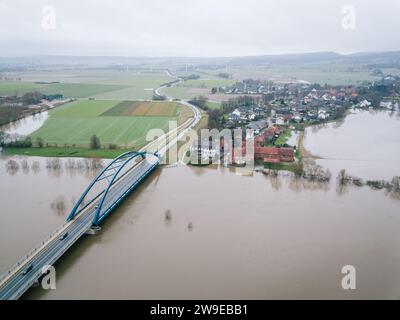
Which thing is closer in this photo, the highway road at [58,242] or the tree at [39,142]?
the highway road at [58,242]

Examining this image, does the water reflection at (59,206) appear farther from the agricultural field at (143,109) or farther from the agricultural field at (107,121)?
the agricultural field at (143,109)

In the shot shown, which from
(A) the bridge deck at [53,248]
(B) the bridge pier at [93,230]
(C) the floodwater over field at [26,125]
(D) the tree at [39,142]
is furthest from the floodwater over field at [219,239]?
(C) the floodwater over field at [26,125]

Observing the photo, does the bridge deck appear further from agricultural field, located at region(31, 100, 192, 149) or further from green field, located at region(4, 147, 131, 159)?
agricultural field, located at region(31, 100, 192, 149)

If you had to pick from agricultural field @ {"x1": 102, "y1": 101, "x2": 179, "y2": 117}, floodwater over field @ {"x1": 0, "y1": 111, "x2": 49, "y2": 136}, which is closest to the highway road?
floodwater over field @ {"x1": 0, "y1": 111, "x2": 49, "y2": 136}

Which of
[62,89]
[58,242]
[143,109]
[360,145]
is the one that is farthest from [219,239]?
[62,89]

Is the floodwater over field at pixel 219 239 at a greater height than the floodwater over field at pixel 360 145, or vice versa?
the floodwater over field at pixel 360 145

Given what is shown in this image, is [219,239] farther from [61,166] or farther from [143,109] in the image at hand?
[143,109]
